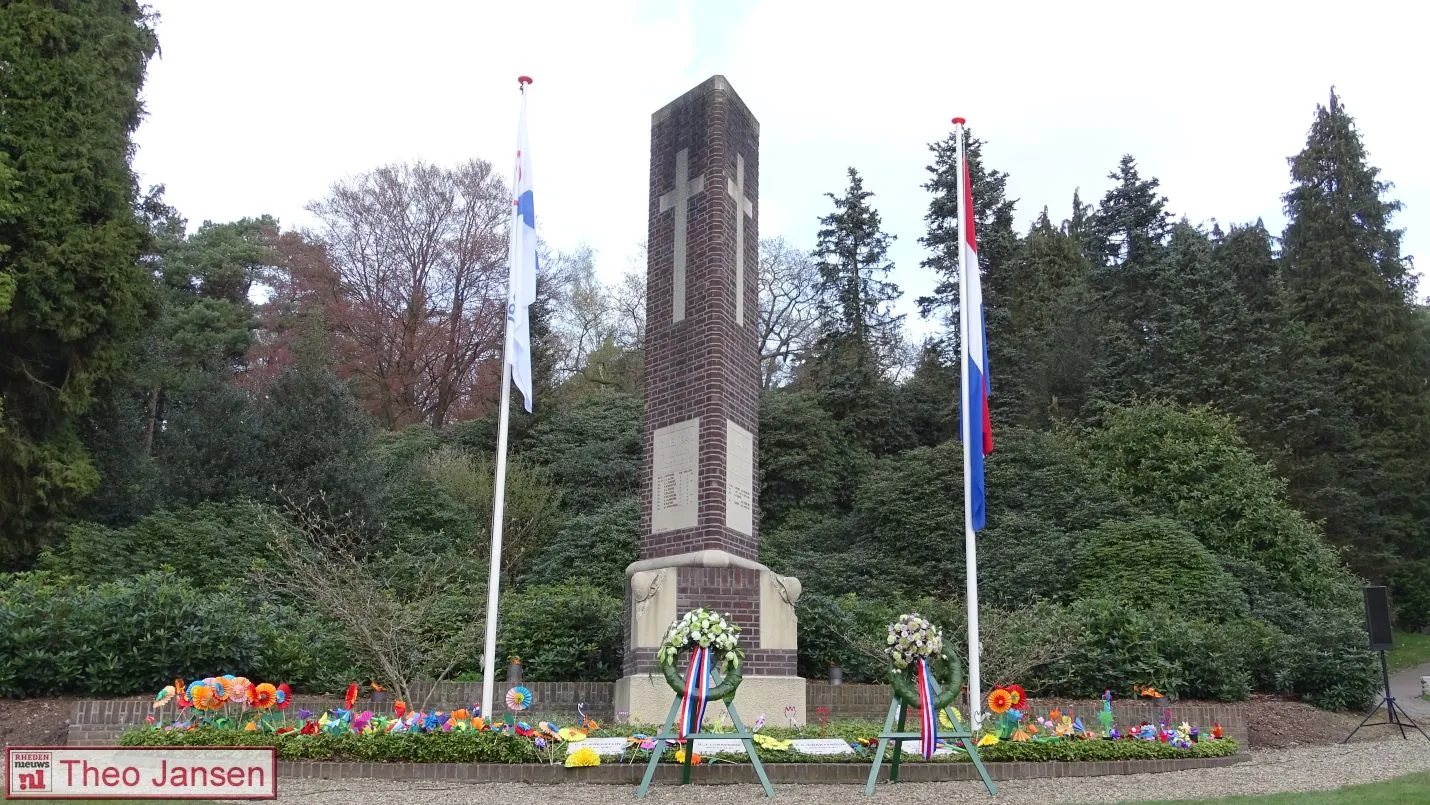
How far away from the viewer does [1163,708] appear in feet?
37.4

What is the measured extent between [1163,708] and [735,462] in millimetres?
4979

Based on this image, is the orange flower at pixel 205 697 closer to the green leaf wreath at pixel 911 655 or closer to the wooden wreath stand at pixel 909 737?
the wooden wreath stand at pixel 909 737

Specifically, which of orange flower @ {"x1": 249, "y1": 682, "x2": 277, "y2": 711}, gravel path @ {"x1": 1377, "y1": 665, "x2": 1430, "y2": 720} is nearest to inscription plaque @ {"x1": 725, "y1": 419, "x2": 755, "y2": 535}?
orange flower @ {"x1": 249, "y1": 682, "x2": 277, "y2": 711}

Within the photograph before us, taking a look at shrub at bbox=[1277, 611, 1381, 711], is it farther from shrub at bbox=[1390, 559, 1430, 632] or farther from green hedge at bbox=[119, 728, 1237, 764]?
shrub at bbox=[1390, 559, 1430, 632]

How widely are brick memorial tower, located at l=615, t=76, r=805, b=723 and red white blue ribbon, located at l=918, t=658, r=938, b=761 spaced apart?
352cm

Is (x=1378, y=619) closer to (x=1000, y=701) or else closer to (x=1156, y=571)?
(x=1156, y=571)

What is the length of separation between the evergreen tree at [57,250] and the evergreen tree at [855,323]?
54.1 feet

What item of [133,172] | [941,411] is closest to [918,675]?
[133,172]

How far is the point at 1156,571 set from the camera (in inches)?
700

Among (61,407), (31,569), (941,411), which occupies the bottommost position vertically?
(31,569)

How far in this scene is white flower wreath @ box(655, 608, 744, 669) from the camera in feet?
24.1

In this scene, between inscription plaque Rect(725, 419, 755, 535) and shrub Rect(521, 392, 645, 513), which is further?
shrub Rect(521, 392, 645, 513)

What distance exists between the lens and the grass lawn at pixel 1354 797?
6.92 m

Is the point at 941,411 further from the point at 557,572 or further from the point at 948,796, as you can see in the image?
the point at 948,796
